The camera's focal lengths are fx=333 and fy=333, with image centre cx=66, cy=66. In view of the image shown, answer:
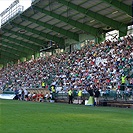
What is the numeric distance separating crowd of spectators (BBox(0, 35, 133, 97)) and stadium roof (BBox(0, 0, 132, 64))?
9.19 feet

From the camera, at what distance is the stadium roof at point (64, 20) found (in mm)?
35531

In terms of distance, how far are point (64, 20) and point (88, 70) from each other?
815cm

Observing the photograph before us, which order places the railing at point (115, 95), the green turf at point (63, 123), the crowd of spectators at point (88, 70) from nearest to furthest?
the green turf at point (63, 123)
the railing at point (115, 95)
the crowd of spectators at point (88, 70)

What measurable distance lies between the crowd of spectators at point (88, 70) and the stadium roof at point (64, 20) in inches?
110

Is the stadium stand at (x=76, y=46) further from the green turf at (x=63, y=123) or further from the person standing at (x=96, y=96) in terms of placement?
the green turf at (x=63, y=123)

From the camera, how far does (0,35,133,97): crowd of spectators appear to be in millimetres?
29406

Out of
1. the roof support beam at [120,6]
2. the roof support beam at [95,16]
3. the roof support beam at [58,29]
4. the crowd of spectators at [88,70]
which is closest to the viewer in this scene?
the crowd of spectators at [88,70]

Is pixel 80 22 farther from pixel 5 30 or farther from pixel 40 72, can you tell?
pixel 5 30

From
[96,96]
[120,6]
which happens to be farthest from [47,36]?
[96,96]

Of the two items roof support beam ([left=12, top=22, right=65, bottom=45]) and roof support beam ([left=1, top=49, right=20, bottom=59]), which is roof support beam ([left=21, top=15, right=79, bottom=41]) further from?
roof support beam ([left=1, top=49, right=20, bottom=59])

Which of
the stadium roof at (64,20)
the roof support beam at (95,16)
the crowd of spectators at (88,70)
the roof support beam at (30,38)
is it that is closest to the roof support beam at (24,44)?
the stadium roof at (64,20)

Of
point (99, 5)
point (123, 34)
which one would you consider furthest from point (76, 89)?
point (123, 34)

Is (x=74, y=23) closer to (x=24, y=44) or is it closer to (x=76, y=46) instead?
(x=76, y=46)

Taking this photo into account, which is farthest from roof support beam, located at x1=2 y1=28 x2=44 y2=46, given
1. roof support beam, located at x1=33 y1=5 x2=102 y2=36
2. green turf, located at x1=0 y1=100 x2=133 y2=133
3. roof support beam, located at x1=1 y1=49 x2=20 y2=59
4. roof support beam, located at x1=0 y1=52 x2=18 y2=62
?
green turf, located at x1=0 y1=100 x2=133 y2=133
